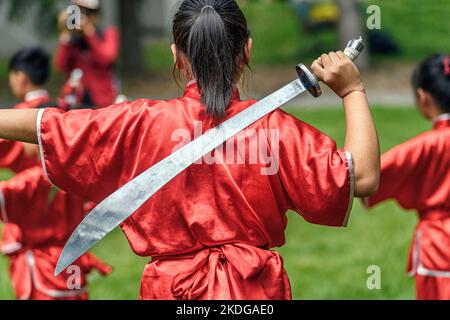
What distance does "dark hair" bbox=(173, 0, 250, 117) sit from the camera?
2.87 meters

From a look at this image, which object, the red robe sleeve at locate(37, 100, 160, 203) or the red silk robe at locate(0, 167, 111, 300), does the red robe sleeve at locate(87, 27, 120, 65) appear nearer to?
the red silk robe at locate(0, 167, 111, 300)

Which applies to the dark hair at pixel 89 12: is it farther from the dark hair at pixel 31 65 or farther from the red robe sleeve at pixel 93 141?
the red robe sleeve at pixel 93 141

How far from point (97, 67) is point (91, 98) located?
0.28m

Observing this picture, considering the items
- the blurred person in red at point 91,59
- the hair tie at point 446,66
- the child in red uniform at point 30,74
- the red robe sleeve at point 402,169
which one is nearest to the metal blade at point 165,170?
the red robe sleeve at point 402,169

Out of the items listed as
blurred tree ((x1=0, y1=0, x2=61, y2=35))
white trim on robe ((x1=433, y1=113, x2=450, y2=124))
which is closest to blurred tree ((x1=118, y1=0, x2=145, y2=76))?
blurred tree ((x1=0, y1=0, x2=61, y2=35))

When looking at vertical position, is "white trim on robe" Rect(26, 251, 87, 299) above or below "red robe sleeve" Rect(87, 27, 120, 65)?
below

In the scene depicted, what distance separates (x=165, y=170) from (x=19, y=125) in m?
0.47

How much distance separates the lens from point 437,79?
454cm

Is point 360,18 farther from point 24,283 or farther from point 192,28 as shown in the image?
point 192,28

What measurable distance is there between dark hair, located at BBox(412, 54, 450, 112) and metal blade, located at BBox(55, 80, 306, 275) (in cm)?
189

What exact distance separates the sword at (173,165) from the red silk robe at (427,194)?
154cm

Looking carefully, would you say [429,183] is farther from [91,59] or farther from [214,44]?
[91,59]

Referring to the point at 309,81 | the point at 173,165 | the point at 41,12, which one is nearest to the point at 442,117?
the point at 309,81

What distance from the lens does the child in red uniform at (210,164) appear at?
283 centimetres
